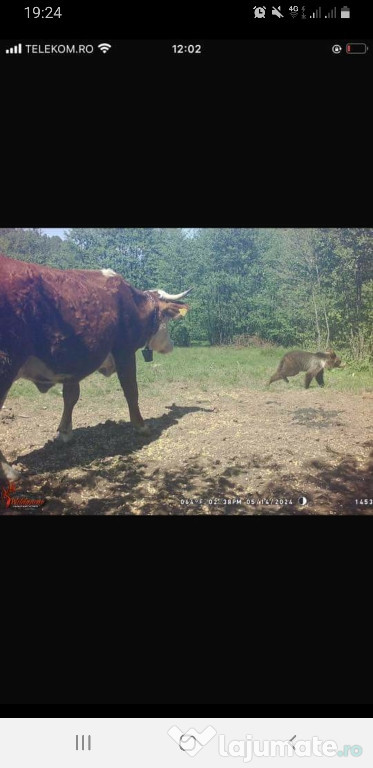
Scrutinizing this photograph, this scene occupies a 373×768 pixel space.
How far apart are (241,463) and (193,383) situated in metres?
0.94

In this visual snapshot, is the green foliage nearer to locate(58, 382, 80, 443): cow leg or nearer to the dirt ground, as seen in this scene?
the dirt ground

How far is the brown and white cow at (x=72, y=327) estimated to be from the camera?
144 inches

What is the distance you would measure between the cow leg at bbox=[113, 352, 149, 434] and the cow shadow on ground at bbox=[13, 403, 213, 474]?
0.08 metres

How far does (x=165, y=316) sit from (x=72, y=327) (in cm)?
99

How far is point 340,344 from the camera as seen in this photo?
4.43 metres

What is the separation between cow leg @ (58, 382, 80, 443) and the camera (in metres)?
4.13

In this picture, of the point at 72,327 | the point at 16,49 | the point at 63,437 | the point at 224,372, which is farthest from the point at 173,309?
the point at 16,49

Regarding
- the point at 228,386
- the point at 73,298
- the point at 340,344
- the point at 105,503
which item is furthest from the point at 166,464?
the point at 340,344

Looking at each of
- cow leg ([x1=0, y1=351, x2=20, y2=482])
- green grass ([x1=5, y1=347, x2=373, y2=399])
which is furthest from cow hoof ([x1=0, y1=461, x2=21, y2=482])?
green grass ([x1=5, y1=347, x2=373, y2=399])

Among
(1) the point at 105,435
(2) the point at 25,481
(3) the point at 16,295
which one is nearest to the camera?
(3) the point at 16,295

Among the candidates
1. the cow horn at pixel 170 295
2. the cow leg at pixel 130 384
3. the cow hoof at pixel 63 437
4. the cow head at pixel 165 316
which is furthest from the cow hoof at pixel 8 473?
the cow horn at pixel 170 295

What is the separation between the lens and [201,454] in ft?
13.4

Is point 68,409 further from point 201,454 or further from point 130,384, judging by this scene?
point 201,454

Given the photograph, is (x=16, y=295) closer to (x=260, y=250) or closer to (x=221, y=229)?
(x=221, y=229)
